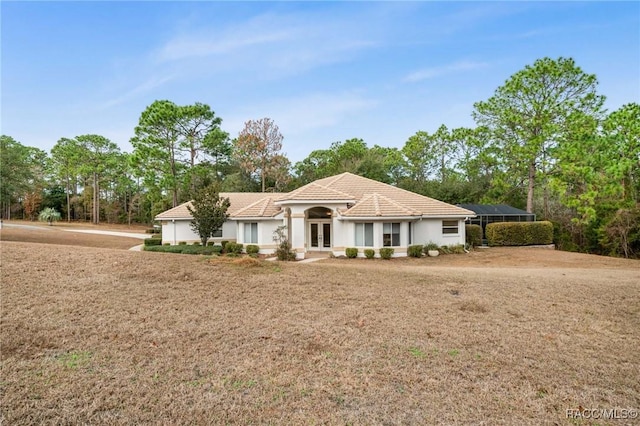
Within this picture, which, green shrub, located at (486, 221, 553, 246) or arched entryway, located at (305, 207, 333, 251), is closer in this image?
arched entryway, located at (305, 207, 333, 251)

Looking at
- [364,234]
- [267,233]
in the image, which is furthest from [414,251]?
[267,233]

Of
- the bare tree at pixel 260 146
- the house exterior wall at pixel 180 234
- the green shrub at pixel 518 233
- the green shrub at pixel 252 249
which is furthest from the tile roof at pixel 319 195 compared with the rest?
the bare tree at pixel 260 146

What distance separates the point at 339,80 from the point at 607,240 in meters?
21.6

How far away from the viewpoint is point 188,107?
1444 inches


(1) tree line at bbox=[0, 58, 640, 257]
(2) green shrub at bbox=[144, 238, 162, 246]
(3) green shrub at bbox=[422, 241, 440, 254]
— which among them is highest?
(1) tree line at bbox=[0, 58, 640, 257]

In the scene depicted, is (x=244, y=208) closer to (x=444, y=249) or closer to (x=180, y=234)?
(x=180, y=234)

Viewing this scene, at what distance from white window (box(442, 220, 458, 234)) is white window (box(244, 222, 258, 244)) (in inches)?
510

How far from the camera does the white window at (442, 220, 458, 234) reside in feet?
73.3

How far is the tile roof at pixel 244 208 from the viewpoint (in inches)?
888

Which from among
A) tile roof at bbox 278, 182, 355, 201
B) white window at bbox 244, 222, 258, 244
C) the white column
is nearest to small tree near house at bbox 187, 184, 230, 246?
white window at bbox 244, 222, 258, 244

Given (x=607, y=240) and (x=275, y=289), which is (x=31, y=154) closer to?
(x=275, y=289)

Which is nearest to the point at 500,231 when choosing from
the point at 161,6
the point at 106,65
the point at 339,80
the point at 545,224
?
the point at 545,224

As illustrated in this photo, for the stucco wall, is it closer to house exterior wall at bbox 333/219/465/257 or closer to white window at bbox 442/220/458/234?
house exterior wall at bbox 333/219/465/257

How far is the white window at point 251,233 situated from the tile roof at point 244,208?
0.83 meters
